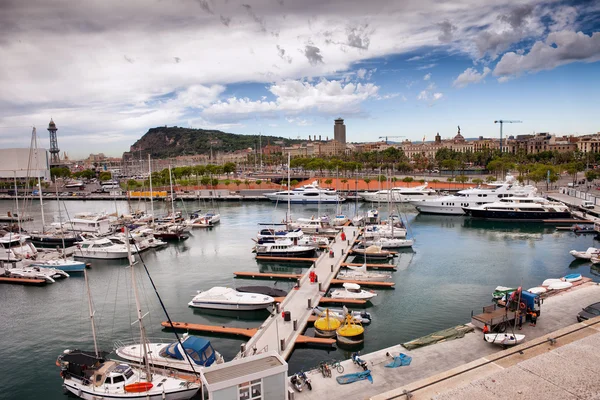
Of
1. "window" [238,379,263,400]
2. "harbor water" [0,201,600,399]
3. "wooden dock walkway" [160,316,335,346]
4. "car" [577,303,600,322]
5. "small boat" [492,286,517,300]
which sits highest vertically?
"window" [238,379,263,400]

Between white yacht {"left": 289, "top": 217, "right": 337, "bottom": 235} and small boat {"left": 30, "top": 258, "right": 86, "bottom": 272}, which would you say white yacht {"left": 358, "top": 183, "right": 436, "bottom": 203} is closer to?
white yacht {"left": 289, "top": 217, "right": 337, "bottom": 235}

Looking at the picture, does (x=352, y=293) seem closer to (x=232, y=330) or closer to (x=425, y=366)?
(x=232, y=330)

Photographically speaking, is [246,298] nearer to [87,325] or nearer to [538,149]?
[87,325]

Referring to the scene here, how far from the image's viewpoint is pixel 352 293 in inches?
1063

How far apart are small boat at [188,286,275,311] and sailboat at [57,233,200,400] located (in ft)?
28.8

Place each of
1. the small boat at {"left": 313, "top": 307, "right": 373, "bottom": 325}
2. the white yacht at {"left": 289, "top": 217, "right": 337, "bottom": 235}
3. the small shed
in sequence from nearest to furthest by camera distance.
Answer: the small shed
the small boat at {"left": 313, "top": 307, "right": 373, "bottom": 325}
the white yacht at {"left": 289, "top": 217, "right": 337, "bottom": 235}

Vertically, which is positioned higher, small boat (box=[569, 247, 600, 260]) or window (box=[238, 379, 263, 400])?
window (box=[238, 379, 263, 400])

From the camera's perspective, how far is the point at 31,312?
27.7 m

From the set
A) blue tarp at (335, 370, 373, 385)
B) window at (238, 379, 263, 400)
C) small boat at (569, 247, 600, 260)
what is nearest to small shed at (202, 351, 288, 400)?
window at (238, 379, 263, 400)

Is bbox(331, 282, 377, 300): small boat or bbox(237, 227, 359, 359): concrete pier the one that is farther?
bbox(331, 282, 377, 300): small boat

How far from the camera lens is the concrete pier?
19578mm

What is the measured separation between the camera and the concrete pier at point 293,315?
1958 centimetres

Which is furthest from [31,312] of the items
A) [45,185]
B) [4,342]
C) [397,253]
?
[45,185]

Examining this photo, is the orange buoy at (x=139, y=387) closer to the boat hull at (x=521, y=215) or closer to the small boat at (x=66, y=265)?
the small boat at (x=66, y=265)
